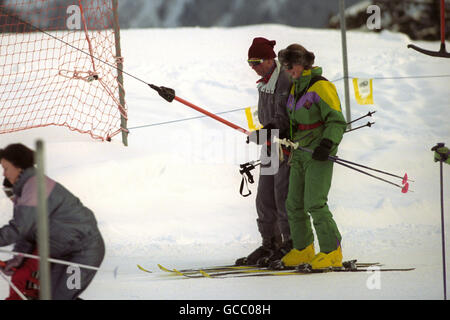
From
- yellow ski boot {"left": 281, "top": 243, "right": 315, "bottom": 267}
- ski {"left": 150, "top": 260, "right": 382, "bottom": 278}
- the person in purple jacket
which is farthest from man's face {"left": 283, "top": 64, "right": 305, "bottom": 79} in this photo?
the person in purple jacket

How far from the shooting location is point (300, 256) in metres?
5.55

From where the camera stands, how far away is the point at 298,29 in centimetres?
1580

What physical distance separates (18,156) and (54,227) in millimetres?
409

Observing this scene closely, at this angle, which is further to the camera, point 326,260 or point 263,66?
point 263,66

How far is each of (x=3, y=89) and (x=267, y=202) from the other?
6909mm

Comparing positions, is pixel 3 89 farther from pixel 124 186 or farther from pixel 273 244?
pixel 273 244

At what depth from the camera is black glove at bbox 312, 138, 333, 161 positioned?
5.08 m

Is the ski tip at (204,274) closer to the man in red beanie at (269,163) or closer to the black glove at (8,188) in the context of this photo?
the man in red beanie at (269,163)

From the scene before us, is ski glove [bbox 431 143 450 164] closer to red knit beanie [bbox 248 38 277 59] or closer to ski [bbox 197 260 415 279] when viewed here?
ski [bbox 197 260 415 279]

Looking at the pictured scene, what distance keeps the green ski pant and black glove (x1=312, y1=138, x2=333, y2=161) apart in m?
0.15

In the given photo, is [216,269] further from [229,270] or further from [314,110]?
[314,110]

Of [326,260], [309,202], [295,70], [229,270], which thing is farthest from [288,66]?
[229,270]

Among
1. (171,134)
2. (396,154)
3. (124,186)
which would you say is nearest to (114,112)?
(171,134)

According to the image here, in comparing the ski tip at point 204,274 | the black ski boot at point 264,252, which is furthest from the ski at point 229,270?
the black ski boot at point 264,252
